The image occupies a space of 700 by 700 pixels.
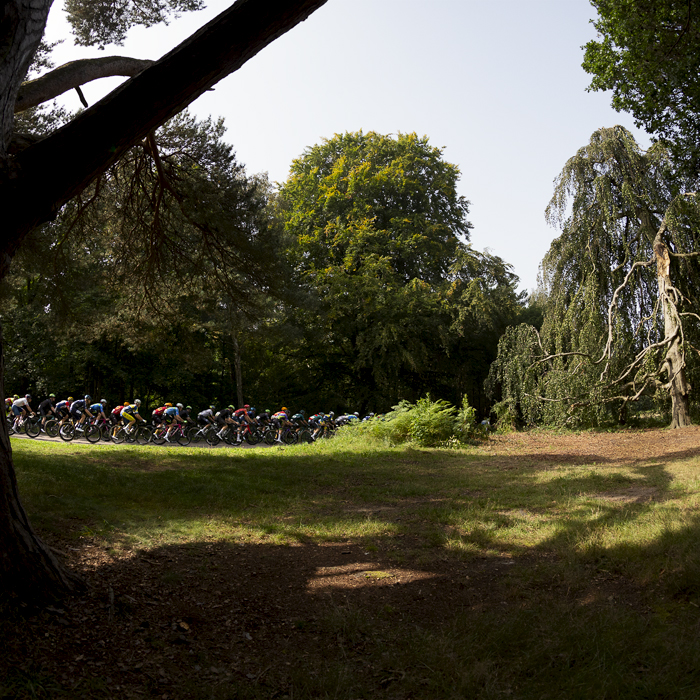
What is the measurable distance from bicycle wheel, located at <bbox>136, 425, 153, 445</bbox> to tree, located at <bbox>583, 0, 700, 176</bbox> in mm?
13505

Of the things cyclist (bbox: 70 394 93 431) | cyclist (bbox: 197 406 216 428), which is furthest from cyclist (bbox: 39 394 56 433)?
cyclist (bbox: 197 406 216 428)

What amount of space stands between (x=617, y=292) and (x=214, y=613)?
13.3 metres

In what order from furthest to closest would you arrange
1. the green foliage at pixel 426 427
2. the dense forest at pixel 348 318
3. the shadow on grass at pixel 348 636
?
the dense forest at pixel 348 318 → the green foliage at pixel 426 427 → the shadow on grass at pixel 348 636

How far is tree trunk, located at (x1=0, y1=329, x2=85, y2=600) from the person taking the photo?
313 cm

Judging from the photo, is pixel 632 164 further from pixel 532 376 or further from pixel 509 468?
pixel 509 468

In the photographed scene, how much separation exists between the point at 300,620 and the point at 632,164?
15041 millimetres

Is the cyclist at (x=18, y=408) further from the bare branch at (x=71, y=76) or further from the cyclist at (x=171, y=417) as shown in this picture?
the bare branch at (x=71, y=76)

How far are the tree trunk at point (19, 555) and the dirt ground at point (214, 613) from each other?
0.50ft

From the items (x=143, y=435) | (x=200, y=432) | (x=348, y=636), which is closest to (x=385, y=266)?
(x=200, y=432)

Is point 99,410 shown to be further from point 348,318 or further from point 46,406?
point 348,318

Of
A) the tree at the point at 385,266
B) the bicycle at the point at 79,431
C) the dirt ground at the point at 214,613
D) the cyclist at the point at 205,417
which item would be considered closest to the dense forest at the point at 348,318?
the tree at the point at 385,266

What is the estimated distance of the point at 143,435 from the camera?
53.1 ft

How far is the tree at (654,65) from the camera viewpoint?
26.3 ft

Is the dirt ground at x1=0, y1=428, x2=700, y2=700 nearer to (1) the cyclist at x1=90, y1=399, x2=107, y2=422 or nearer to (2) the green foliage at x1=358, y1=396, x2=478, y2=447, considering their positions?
(2) the green foliage at x1=358, y1=396, x2=478, y2=447
